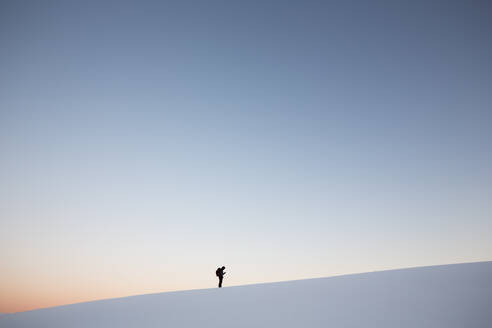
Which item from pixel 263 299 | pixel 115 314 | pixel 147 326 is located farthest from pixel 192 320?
pixel 115 314

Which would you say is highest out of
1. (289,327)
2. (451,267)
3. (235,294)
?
(451,267)

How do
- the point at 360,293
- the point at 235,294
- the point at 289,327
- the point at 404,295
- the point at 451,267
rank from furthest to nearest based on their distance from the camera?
1. the point at 235,294
2. the point at 451,267
3. the point at 360,293
4. the point at 404,295
5. the point at 289,327

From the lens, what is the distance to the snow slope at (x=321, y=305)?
18.1 ft

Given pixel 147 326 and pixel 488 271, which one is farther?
pixel 488 271

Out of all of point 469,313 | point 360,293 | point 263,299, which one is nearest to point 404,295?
point 360,293

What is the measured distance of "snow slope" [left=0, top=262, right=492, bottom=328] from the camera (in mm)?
5508

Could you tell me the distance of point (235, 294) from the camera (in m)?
8.91

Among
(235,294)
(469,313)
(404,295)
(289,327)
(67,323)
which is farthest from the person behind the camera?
(235,294)

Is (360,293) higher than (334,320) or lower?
higher

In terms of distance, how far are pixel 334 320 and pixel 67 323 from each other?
6.63 meters

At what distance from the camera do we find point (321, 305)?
6656 mm

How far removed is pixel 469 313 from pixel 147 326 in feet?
20.7

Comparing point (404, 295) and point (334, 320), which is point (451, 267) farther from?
point (334, 320)

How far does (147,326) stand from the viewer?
661cm
